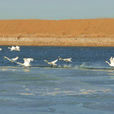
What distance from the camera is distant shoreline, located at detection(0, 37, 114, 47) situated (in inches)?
4318

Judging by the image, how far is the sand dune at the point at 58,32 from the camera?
112000 mm

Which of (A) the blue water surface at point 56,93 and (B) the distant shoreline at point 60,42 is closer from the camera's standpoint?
(A) the blue water surface at point 56,93

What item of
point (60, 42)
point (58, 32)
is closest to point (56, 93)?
point (60, 42)

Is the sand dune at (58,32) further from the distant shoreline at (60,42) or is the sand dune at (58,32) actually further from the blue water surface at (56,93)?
the blue water surface at (56,93)

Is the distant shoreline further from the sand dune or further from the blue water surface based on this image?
the blue water surface

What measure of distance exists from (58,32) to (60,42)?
27.8 metres

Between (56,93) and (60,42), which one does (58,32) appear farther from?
(56,93)

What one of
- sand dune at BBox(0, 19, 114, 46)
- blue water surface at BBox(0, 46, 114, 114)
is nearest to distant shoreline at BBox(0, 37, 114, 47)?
sand dune at BBox(0, 19, 114, 46)

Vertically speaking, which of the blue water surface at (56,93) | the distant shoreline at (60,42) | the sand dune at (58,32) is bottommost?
the blue water surface at (56,93)

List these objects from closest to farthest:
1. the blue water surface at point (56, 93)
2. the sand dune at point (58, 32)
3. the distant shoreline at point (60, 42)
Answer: the blue water surface at point (56, 93), the distant shoreline at point (60, 42), the sand dune at point (58, 32)

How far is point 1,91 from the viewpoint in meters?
23.4

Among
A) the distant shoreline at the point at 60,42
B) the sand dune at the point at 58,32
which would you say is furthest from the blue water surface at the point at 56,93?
the sand dune at the point at 58,32

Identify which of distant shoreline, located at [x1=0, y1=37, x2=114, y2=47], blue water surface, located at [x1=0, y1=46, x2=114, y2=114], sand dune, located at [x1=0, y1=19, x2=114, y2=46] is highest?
sand dune, located at [x1=0, y1=19, x2=114, y2=46]

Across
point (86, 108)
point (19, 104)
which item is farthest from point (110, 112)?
point (19, 104)
